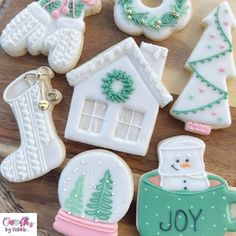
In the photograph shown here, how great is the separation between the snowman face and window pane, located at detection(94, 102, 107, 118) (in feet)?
0.64

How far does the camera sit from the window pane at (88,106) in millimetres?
1217

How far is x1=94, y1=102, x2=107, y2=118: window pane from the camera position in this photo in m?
1.21

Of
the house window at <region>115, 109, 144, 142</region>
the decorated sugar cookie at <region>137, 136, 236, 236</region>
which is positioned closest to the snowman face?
the decorated sugar cookie at <region>137, 136, 236, 236</region>

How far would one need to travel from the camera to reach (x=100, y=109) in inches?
47.8

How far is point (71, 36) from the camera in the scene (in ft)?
4.10

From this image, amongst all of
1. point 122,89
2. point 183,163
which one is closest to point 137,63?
point 122,89

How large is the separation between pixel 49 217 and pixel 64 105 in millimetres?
299

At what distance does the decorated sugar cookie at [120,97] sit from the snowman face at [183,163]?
2.6 inches

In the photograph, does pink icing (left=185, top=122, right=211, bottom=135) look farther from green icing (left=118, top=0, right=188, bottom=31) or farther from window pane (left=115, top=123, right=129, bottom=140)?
green icing (left=118, top=0, right=188, bottom=31)

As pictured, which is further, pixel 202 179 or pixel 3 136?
pixel 3 136

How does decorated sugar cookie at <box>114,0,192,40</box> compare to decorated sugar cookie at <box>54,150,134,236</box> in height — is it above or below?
above

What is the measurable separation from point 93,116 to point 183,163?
0.86 ft

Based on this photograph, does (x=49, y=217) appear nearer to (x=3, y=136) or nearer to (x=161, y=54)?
(x=3, y=136)

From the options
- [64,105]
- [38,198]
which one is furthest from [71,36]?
[38,198]
